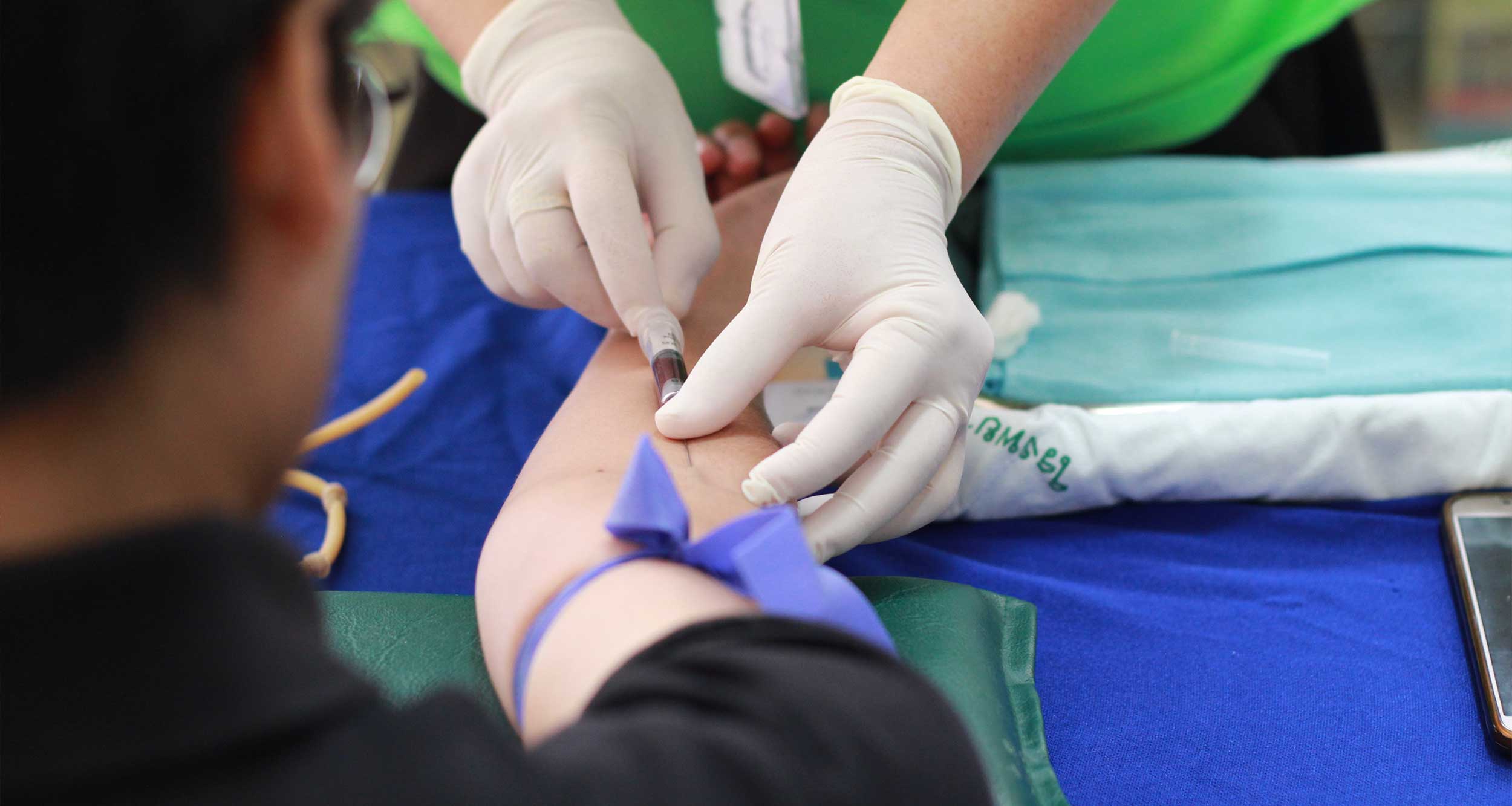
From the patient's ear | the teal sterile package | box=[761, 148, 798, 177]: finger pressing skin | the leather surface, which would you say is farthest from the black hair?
box=[761, 148, 798, 177]: finger pressing skin

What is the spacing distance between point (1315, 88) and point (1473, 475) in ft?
2.90

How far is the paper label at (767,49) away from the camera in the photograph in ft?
3.44

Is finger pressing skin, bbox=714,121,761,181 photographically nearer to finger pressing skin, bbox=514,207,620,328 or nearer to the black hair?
finger pressing skin, bbox=514,207,620,328

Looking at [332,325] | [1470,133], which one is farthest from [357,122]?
[1470,133]

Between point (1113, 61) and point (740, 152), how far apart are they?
47 centimetres

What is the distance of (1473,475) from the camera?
98cm

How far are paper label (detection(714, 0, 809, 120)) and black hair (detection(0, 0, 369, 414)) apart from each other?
27.2 inches

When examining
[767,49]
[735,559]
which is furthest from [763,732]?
[767,49]

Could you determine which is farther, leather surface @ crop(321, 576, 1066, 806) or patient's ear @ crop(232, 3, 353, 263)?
leather surface @ crop(321, 576, 1066, 806)

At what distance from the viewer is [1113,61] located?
138cm

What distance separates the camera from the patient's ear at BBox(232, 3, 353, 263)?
0.43 meters

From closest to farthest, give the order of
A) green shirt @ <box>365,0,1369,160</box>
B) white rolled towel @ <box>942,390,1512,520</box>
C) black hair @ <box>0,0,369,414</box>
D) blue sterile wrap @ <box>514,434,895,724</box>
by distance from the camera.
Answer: black hair @ <box>0,0,369,414</box> < blue sterile wrap @ <box>514,434,895,724</box> < white rolled towel @ <box>942,390,1512,520</box> < green shirt @ <box>365,0,1369,160</box>

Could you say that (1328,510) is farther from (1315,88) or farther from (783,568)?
(1315,88)

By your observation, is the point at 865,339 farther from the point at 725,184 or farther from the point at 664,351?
the point at 725,184
